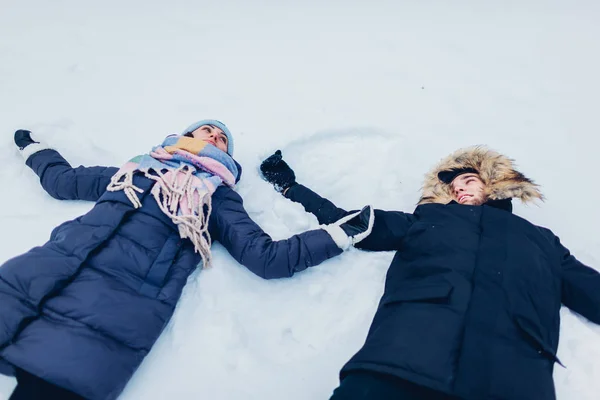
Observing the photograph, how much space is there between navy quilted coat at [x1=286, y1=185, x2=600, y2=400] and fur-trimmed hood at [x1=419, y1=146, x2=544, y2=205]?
3.0 inches

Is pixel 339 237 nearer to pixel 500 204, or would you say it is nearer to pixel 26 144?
pixel 500 204

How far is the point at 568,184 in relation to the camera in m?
2.71

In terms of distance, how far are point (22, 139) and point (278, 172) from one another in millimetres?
1505

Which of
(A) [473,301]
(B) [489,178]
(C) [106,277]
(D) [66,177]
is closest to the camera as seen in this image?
(A) [473,301]

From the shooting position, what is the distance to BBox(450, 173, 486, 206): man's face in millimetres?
2178

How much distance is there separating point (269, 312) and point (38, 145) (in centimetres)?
165

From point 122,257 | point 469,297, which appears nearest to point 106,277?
point 122,257

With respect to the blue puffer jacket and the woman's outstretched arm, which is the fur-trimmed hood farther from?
the woman's outstretched arm

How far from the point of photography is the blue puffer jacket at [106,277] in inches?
60.7

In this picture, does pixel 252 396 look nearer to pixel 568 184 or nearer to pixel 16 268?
pixel 16 268

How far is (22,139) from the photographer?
2545mm

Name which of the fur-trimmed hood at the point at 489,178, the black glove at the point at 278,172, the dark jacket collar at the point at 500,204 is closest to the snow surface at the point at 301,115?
the black glove at the point at 278,172

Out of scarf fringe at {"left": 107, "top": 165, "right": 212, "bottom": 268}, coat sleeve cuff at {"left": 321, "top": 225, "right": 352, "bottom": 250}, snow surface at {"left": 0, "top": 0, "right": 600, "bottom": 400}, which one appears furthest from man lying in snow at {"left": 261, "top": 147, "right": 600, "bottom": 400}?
scarf fringe at {"left": 107, "top": 165, "right": 212, "bottom": 268}

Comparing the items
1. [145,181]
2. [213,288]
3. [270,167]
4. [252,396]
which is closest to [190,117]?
[270,167]
